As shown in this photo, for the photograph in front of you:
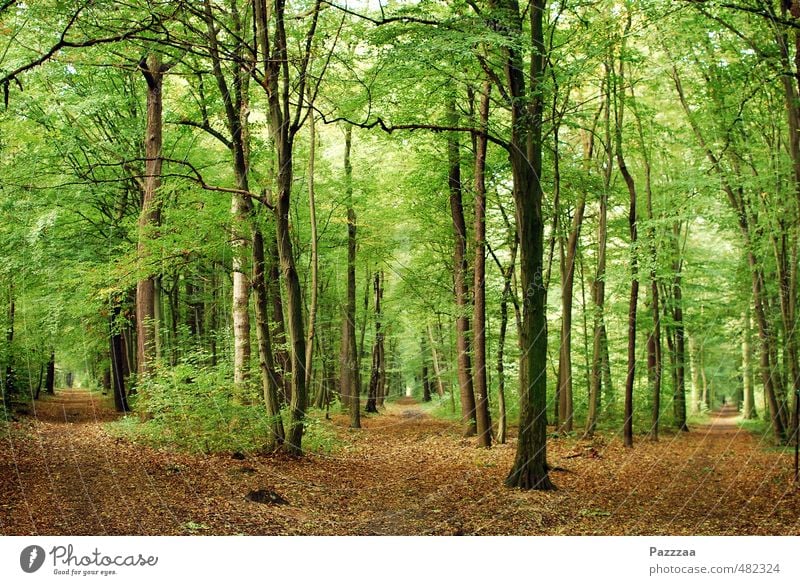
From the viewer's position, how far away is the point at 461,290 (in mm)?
6754

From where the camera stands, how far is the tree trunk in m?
6.36

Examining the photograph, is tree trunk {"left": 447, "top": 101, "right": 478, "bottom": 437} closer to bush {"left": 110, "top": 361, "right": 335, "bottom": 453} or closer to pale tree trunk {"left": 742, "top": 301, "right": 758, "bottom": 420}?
bush {"left": 110, "top": 361, "right": 335, "bottom": 453}

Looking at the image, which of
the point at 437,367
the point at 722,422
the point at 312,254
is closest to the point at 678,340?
the point at 722,422

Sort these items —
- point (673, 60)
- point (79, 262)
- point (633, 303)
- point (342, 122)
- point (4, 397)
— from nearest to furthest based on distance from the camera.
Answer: point (4, 397) → point (79, 262) → point (342, 122) → point (673, 60) → point (633, 303)

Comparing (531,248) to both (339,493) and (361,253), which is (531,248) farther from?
(339,493)

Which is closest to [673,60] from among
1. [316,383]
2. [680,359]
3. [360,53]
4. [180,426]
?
[360,53]

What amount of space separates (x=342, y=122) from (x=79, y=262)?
2.15 metres

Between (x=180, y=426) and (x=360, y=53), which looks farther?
(x=360, y=53)

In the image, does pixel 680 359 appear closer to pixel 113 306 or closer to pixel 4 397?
pixel 113 306

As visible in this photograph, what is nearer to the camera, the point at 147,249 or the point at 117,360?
the point at 117,360

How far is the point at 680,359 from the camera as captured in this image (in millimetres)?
7465
